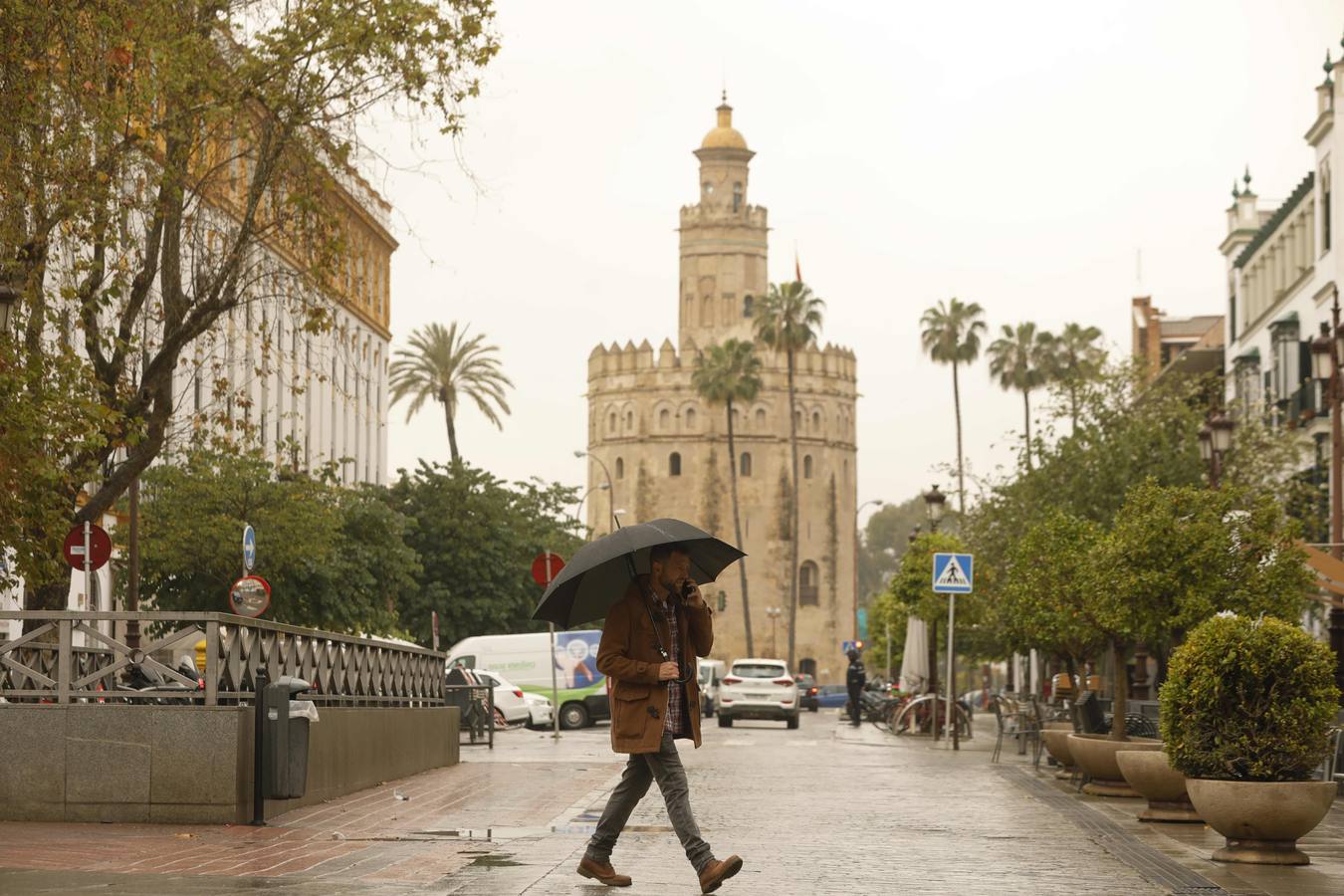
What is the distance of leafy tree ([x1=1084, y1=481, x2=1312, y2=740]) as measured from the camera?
18812 millimetres

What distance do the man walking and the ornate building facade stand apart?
108 m

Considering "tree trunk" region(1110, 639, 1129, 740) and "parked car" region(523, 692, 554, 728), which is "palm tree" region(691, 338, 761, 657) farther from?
"tree trunk" region(1110, 639, 1129, 740)

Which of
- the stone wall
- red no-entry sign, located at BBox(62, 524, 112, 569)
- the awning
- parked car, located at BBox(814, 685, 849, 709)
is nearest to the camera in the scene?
the stone wall

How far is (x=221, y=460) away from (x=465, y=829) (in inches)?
1109

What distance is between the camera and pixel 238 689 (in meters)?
14.7

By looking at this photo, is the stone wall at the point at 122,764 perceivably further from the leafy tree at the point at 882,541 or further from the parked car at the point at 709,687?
the leafy tree at the point at 882,541

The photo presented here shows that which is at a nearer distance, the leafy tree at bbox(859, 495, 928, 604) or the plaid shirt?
the plaid shirt

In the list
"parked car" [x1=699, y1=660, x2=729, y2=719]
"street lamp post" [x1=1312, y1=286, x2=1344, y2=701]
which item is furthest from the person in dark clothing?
"street lamp post" [x1=1312, y1=286, x2=1344, y2=701]

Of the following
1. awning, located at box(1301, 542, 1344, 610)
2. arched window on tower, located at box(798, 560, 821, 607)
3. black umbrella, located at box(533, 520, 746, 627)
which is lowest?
black umbrella, located at box(533, 520, 746, 627)

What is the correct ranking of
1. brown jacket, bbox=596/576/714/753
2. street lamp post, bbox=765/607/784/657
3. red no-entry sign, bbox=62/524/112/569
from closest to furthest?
brown jacket, bbox=596/576/714/753
red no-entry sign, bbox=62/524/112/569
street lamp post, bbox=765/607/784/657

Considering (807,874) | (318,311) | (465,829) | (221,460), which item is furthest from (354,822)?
(221,460)

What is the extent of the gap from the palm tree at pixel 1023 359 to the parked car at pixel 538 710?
161ft

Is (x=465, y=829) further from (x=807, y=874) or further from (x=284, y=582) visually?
(x=284, y=582)

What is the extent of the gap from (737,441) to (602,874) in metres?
111
